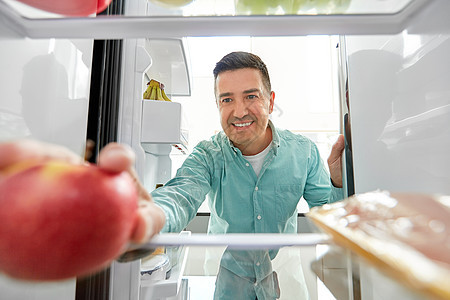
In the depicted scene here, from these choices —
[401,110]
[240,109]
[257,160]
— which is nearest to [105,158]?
[401,110]

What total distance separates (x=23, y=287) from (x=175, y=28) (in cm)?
40

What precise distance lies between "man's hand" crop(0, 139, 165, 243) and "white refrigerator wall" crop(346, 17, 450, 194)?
41 centimetres

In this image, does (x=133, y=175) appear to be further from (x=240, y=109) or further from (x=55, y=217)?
(x=240, y=109)

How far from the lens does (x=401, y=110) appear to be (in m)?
0.49

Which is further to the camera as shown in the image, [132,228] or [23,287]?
[23,287]

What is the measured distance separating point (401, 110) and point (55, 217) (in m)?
0.53

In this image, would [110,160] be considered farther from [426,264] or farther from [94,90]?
[94,90]

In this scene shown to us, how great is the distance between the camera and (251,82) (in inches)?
40.5

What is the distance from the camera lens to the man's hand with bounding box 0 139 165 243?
189 mm

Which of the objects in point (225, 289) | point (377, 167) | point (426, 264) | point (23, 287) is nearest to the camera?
point (426, 264)

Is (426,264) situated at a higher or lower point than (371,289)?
higher

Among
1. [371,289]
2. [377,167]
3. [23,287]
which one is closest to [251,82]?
[377,167]

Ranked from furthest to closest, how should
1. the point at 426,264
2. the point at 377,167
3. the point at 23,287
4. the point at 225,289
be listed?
the point at 225,289 < the point at 377,167 < the point at 23,287 < the point at 426,264

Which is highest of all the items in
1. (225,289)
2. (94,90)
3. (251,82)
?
(251,82)
